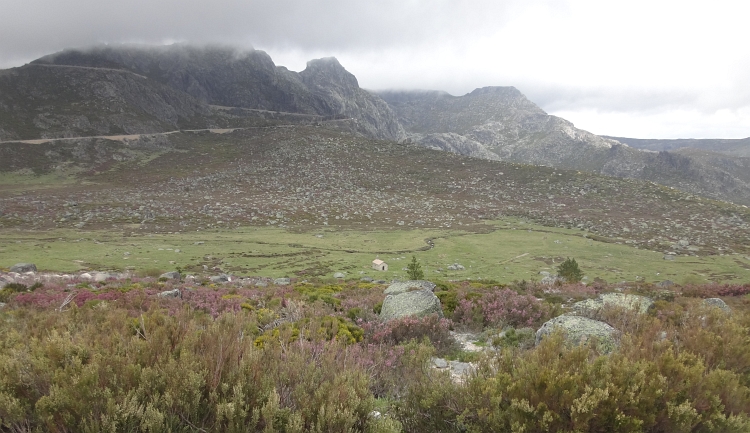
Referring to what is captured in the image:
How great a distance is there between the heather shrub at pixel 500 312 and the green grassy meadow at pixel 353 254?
1259 centimetres

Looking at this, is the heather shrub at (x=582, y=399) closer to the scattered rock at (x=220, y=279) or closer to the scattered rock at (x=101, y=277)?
the scattered rock at (x=220, y=279)

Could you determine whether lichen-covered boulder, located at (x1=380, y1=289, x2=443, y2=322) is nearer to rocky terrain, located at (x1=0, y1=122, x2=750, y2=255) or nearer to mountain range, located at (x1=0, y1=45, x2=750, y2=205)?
rocky terrain, located at (x1=0, y1=122, x2=750, y2=255)

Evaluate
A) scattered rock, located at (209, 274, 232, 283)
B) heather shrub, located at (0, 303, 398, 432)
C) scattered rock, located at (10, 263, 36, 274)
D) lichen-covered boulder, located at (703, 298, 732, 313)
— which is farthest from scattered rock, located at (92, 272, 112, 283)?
lichen-covered boulder, located at (703, 298, 732, 313)

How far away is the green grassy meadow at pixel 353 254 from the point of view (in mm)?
27594

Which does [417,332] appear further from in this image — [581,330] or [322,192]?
[322,192]

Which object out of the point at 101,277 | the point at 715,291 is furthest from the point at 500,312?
the point at 101,277

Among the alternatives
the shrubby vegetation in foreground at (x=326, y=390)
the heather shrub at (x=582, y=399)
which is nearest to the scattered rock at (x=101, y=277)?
the shrubby vegetation in foreground at (x=326, y=390)

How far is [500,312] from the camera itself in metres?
12.7

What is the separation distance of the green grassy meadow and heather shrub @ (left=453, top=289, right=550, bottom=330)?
1259 cm

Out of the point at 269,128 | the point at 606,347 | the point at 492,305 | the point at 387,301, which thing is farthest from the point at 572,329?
the point at 269,128

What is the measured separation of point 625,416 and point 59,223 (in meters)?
54.8

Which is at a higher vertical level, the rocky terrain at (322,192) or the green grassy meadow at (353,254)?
the rocky terrain at (322,192)

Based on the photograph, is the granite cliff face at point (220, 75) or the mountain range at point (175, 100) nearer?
the mountain range at point (175, 100)

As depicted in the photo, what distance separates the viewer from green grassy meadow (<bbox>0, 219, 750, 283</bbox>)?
27594 millimetres
